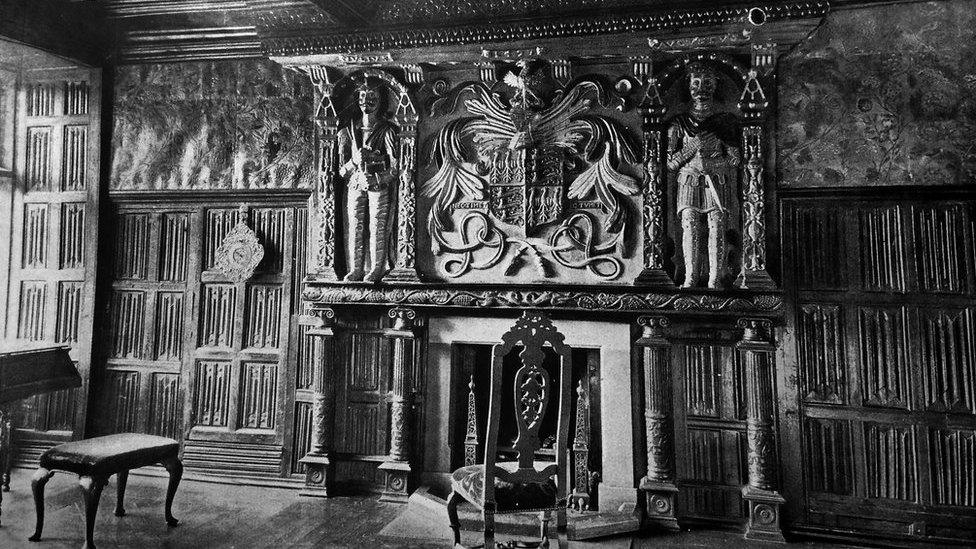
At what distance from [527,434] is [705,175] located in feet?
7.51

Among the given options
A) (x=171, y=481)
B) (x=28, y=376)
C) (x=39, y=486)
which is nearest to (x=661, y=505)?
(x=171, y=481)

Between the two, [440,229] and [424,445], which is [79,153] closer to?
[440,229]

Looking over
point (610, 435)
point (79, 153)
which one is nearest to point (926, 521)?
point (610, 435)

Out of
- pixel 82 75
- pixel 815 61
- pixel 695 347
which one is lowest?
pixel 695 347

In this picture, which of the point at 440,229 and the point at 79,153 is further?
the point at 79,153

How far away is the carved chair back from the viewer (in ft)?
9.33

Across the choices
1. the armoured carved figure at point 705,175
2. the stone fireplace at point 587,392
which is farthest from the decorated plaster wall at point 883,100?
the stone fireplace at point 587,392

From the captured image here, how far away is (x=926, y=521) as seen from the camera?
12.1 feet

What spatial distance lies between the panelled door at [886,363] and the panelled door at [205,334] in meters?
3.89

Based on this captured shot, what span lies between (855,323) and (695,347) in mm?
1065

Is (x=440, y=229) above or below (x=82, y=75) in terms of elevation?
below

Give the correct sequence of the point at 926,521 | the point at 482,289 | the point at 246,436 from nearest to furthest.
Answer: the point at 926,521 → the point at 482,289 → the point at 246,436

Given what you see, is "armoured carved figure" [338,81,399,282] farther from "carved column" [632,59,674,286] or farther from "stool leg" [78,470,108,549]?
"stool leg" [78,470,108,549]

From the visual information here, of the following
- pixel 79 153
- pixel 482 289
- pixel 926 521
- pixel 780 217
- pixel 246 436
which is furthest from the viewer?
pixel 79 153
